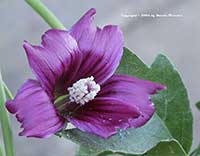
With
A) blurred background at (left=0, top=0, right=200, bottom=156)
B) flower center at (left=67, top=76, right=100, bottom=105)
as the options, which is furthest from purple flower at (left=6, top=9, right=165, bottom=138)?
blurred background at (left=0, top=0, right=200, bottom=156)

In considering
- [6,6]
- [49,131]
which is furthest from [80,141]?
[6,6]

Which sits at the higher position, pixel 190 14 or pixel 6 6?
pixel 6 6

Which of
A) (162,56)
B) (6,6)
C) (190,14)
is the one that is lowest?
(190,14)

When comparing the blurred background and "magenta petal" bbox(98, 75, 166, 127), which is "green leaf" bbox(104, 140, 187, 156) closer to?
"magenta petal" bbox(98, 75, 166, 127)

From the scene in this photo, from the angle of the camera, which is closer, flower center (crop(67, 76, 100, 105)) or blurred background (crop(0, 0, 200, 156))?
flower center (crop(67, 76, 100, 105))

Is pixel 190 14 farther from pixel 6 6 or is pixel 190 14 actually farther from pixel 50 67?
pixel 50 67

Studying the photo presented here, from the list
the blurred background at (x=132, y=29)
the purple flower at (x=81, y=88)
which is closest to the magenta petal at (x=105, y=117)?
the purple flower at (x=81, y=88)

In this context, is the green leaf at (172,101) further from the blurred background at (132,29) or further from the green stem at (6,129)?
the blurred background at (132,29)
